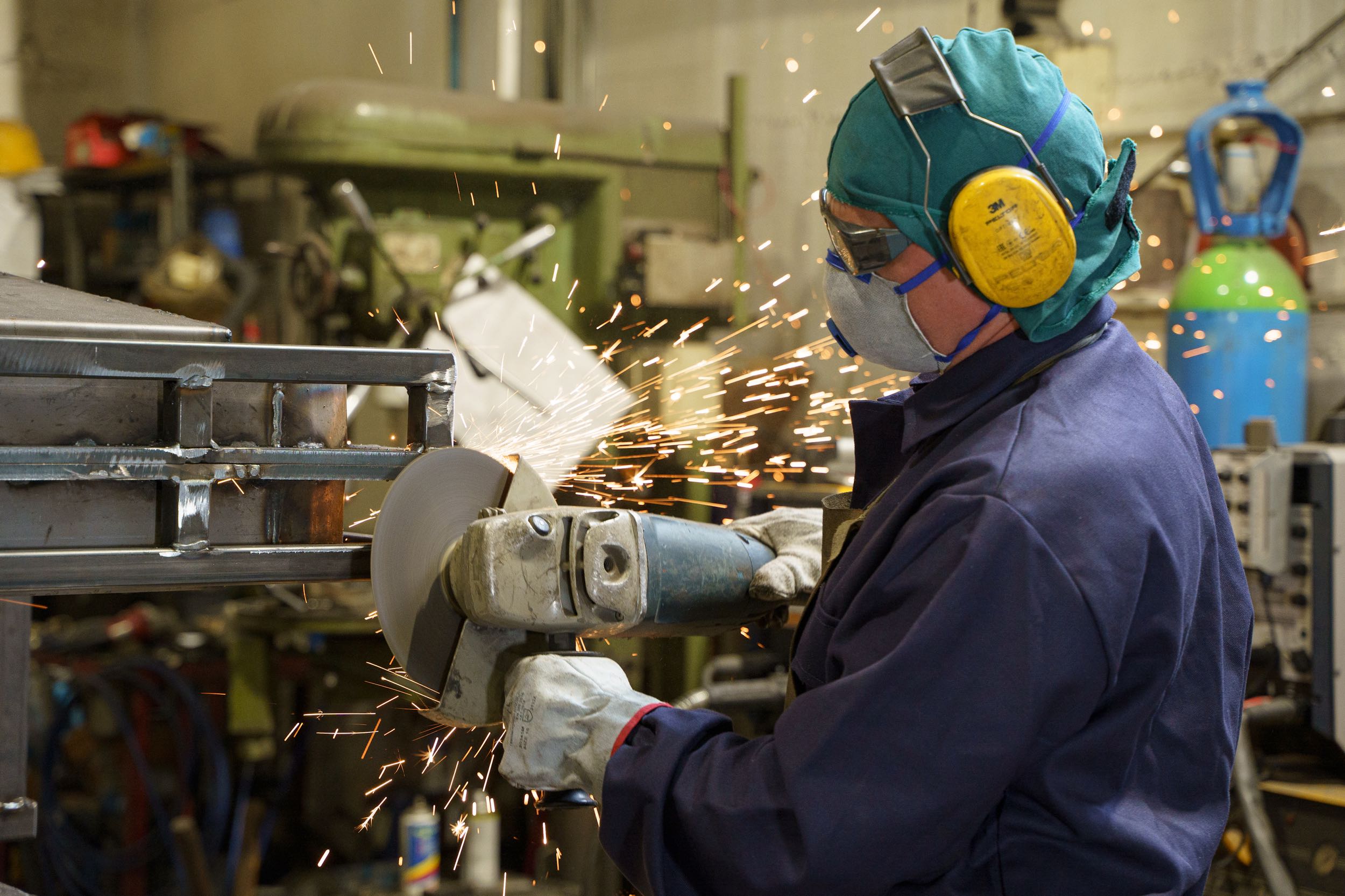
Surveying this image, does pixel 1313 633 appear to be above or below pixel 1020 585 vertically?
below

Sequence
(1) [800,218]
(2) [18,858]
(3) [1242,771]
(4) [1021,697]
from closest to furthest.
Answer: (4) [1021,697], (3) [1242,771], (2) [18,858], (1) [800,218]

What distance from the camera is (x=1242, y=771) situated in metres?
2.53

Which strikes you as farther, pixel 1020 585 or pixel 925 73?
pixel 925 73

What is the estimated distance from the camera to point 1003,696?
1.14 metres

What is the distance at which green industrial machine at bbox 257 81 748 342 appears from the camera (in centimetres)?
395

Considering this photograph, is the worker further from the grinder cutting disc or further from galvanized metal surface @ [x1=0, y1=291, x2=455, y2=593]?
galvanized metal surface @ [x1=0, y1=291, x2=455, y2=593]

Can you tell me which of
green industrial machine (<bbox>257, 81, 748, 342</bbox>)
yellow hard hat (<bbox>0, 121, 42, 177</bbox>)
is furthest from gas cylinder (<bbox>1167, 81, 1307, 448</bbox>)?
yellow hard hat (<bbox>0, 121, 42, 177</bbox>)

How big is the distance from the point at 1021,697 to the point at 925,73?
693mm

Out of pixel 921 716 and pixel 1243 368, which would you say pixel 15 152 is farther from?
pixel 921 716

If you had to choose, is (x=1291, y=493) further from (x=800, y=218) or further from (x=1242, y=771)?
(x=800, y=218)

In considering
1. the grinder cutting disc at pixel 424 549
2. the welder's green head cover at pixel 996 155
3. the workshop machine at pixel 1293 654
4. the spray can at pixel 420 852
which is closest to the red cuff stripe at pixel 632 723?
the grinder cutting disc at pixel 424 549

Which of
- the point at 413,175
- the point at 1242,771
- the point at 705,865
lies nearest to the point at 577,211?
the point at 413,175

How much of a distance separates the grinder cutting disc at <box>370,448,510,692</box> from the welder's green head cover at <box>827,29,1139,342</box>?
0.71m

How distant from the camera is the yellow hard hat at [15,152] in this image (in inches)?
233
